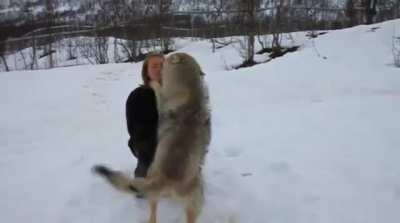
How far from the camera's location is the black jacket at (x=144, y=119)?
3.51 m

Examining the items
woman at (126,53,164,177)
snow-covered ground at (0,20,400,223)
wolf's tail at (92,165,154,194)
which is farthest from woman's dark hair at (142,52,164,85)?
snow-covered ground at (0,20,400,223)

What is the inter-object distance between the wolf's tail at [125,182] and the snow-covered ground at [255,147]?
98cm

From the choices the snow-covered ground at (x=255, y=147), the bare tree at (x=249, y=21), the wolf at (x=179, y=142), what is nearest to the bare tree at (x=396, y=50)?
the snow-covered ground at (x=255, y=147)

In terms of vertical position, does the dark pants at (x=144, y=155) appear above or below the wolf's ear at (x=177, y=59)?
below

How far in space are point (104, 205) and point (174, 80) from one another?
1.63 m

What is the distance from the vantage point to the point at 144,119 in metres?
3.54

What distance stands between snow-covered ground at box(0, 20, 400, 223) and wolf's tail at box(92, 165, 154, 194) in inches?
38.6

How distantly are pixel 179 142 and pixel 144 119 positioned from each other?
2.84 feet

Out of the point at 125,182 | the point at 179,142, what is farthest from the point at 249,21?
the point at 125,182

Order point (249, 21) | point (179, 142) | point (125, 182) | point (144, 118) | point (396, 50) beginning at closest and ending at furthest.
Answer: point (125, 182), point (179, 142), point (144, 118), point (396, 50), point (249, 21)

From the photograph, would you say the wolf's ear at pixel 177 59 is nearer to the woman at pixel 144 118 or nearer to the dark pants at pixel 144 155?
the woman at pixel 144 118

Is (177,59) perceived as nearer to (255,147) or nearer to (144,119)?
(144,119)

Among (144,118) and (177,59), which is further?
(144,118)

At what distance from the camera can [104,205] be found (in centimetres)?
372
